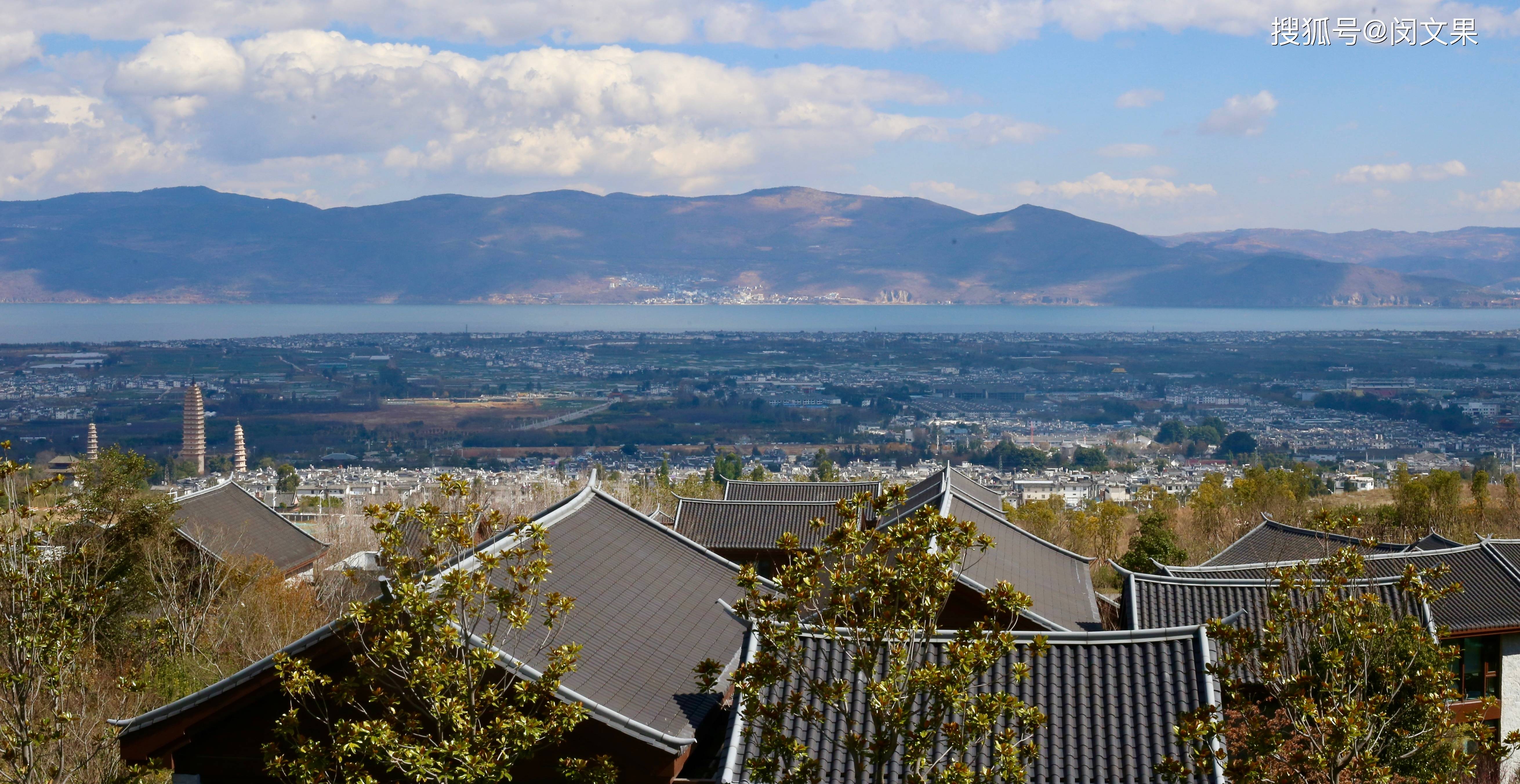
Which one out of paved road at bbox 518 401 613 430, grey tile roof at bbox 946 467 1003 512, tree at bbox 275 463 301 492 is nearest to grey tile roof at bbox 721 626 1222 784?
grey tile roof at bbox 946 467 1003 512

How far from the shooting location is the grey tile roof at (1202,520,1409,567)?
19.9m

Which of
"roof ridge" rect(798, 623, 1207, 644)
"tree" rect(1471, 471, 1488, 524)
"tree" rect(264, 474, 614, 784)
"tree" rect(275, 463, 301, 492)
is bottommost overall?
"tree" rect(275, 463, 301, 492)

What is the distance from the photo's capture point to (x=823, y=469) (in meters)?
54.2

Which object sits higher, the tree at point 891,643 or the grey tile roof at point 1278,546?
the tree at point 891,643

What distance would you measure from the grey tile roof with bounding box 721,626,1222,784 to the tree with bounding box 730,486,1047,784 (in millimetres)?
1389

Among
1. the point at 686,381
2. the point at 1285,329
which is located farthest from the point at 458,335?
the point at 1285,329

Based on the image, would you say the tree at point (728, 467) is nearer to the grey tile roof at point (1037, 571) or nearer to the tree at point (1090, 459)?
the tree at point (1090, 459)

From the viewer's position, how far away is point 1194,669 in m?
8.18

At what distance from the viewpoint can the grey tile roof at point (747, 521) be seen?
75.3ft

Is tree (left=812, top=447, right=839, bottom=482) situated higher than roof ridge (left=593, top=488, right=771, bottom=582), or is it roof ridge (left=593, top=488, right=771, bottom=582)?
roof ridge (left=593, top=488, right=771, bottom=582)

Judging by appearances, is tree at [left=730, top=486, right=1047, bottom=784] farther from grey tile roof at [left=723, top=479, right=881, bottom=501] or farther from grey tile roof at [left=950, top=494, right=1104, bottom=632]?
grey tile roof at [left=723, top=479, right=881, bottom=501]

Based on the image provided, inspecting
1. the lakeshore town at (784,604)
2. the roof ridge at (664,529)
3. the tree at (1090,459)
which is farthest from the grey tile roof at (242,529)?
the tree at (1090,459)

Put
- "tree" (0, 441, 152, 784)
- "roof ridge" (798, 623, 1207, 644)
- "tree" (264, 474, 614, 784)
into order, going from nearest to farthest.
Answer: "tree" (264, 474, 614, 784) < "tree" (0, 441, 152, 784) < "roof ridge" (798, 623, 1207, 644)

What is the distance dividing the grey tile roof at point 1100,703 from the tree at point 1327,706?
311mm
